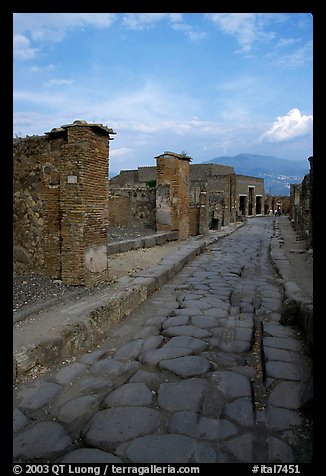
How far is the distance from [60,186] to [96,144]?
82 centimetres

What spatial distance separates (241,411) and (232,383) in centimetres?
38

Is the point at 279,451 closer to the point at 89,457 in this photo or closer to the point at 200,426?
the point at 200,426

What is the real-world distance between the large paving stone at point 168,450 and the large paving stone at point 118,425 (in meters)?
0.09

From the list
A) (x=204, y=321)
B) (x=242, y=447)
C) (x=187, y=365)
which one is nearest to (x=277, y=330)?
(x=204, y=321)

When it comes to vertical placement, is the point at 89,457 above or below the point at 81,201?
below

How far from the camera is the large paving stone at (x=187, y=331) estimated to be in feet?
11.8

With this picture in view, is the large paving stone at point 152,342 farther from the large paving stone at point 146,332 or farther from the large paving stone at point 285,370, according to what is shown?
the large paving stone at point 285,370

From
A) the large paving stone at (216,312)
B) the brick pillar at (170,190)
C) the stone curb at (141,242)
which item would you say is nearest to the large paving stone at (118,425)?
the large paving stone at (216,312)

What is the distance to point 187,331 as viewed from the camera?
368 centimetres

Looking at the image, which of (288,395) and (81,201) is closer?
(288,395)
